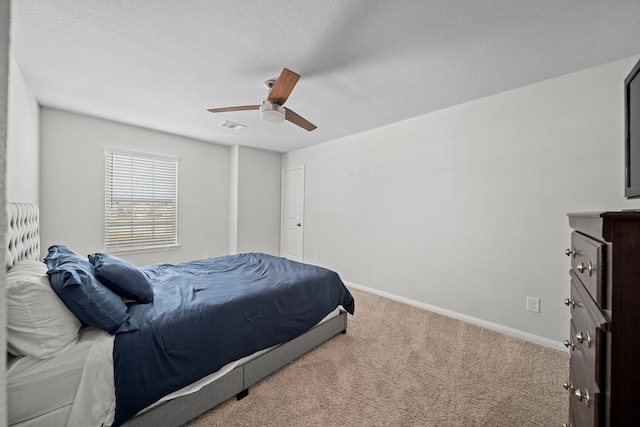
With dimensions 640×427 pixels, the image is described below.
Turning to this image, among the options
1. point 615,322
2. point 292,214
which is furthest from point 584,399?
point 292,214

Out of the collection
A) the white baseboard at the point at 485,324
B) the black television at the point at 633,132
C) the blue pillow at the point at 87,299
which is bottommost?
the white baseboard at the point at 485,324

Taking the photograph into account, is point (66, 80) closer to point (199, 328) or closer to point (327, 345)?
point (199, 328)

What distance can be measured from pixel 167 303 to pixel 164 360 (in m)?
0.41

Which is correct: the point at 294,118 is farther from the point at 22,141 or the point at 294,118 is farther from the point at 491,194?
the point at 22,141

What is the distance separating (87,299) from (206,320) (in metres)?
0.61

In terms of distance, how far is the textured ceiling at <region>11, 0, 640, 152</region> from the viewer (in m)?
1.57

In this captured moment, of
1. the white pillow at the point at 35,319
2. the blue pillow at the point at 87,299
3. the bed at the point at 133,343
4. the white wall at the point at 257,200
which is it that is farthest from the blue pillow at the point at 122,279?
the white wall at the point at 257,200

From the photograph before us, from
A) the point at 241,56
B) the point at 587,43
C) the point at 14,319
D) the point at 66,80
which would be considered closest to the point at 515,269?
the point at 587,43

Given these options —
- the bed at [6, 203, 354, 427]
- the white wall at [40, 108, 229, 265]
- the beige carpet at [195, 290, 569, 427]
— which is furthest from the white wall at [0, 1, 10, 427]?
the white wall at [40, 108, 229, 265]

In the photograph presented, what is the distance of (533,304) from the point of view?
241 centimetres

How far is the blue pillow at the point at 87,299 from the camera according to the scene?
4.15 ft

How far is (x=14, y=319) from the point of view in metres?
1.12

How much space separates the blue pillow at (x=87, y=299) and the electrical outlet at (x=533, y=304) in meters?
3.26

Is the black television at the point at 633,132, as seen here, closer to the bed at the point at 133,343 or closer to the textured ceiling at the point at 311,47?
the textured ceiling at the point at 311,47
